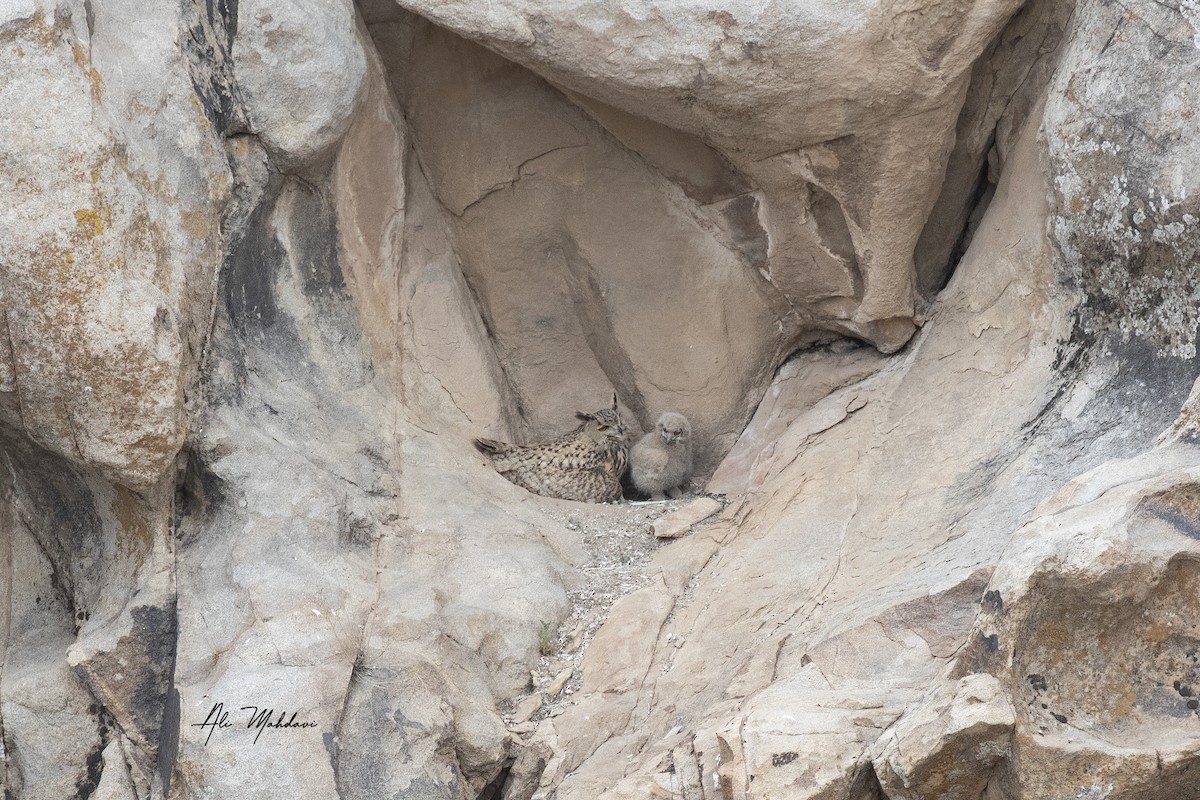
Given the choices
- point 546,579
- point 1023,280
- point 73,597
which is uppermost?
point 1023,280

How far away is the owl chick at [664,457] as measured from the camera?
5.93 meters

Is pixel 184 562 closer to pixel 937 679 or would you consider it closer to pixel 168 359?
pixel 168 359

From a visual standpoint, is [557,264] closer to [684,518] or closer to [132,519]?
[684,518]

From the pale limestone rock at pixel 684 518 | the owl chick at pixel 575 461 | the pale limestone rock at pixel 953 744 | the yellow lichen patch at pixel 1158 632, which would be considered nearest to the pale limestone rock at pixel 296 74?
the owl chick at pixel 575 461

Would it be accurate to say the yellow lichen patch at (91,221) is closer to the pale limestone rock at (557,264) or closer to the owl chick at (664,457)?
the pale limestone rock at (557,264)

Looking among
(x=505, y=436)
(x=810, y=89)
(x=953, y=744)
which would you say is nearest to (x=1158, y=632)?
(x=953, y=744)

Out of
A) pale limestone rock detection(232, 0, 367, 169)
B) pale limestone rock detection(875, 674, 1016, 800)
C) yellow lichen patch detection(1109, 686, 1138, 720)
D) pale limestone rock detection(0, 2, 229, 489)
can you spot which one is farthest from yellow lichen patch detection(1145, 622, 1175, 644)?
pale limestone rock detection(232, 0, 367, 169)

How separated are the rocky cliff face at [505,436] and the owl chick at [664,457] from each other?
1.14 ft

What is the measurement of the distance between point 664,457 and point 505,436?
78 centimetres

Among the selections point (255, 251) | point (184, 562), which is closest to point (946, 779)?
point (184, 562)

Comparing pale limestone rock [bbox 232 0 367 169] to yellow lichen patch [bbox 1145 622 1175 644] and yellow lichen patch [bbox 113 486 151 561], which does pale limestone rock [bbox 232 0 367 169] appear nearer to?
yellow lichen patch [bbox 113 486 151 561]

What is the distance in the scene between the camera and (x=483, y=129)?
5641mm

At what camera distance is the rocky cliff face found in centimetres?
325

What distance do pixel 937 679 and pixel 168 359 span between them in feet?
8.10
